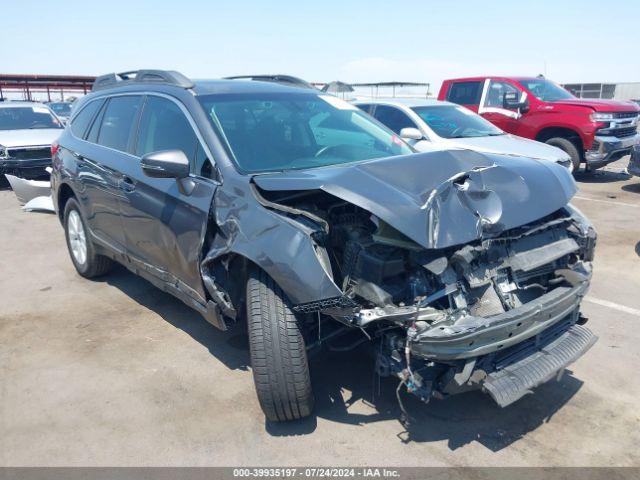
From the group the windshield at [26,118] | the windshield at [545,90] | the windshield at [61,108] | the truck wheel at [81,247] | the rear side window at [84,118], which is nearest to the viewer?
the rear side window at [84,118]

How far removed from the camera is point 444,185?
3006 mm

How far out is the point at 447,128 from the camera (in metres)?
8.73

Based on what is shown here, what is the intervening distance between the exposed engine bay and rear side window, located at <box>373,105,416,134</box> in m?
5.74

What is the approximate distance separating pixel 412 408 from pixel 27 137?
1042 cm

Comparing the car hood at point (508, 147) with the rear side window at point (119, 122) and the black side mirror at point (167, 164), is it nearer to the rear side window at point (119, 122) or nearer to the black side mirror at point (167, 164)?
the rear side window at point (119, 122)

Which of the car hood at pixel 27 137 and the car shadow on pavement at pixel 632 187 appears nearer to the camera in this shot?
the car shadow on pavement at pixel 632 187

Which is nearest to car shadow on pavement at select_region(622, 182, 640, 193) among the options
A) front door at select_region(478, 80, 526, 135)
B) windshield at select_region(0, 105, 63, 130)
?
front door at select_region(478, 80, 526, 135)

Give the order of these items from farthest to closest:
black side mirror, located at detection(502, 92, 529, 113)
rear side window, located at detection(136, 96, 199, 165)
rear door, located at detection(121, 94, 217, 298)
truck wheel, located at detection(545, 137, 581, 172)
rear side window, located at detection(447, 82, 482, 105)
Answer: rear side window, located at detection(447, 82, 482, 105) < black side mirror, located at detection(502, 92, 529, 113) < truck wheel, located at detection(545, 137, 581, 172) < rear side window, located at detection(136, 96, 199, 165) < rear door, located at detection(121, 94, 217, 298)

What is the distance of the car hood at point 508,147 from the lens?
8.02 meters

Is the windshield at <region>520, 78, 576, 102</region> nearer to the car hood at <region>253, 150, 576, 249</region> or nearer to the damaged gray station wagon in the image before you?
the damaged gray station wagon

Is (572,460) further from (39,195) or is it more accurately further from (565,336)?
(39,195)

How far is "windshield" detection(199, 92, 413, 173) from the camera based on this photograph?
362 cm

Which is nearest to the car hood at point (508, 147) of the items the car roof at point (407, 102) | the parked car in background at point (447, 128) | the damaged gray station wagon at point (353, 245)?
the parked car in background at point (447, 128)

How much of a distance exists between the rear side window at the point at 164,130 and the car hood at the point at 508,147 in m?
5.03
